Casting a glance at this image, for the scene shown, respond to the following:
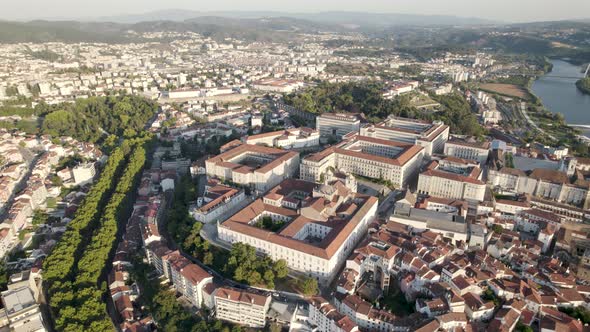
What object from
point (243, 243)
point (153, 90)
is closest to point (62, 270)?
point (243, 243)

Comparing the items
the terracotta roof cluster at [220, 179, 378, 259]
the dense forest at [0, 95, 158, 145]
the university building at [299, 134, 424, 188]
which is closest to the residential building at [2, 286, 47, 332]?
the terracotta roof cluster at [220, 179, 378, 259]

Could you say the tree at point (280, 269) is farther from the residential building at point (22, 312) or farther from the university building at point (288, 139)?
the university building at point (288, 139)

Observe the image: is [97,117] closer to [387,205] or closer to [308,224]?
[308,224]

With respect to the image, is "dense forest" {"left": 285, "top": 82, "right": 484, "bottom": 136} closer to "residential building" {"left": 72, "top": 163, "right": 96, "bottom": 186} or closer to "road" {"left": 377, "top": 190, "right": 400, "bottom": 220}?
"road" {"left": 377, "top": 190, "right": 400, "bottom": 220}

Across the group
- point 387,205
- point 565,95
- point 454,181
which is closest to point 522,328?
point 387,205

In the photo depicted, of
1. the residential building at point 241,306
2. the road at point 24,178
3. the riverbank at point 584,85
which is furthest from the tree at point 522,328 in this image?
the riverbank at point 584,85

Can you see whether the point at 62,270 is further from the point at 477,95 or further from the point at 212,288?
the point at 477,95
